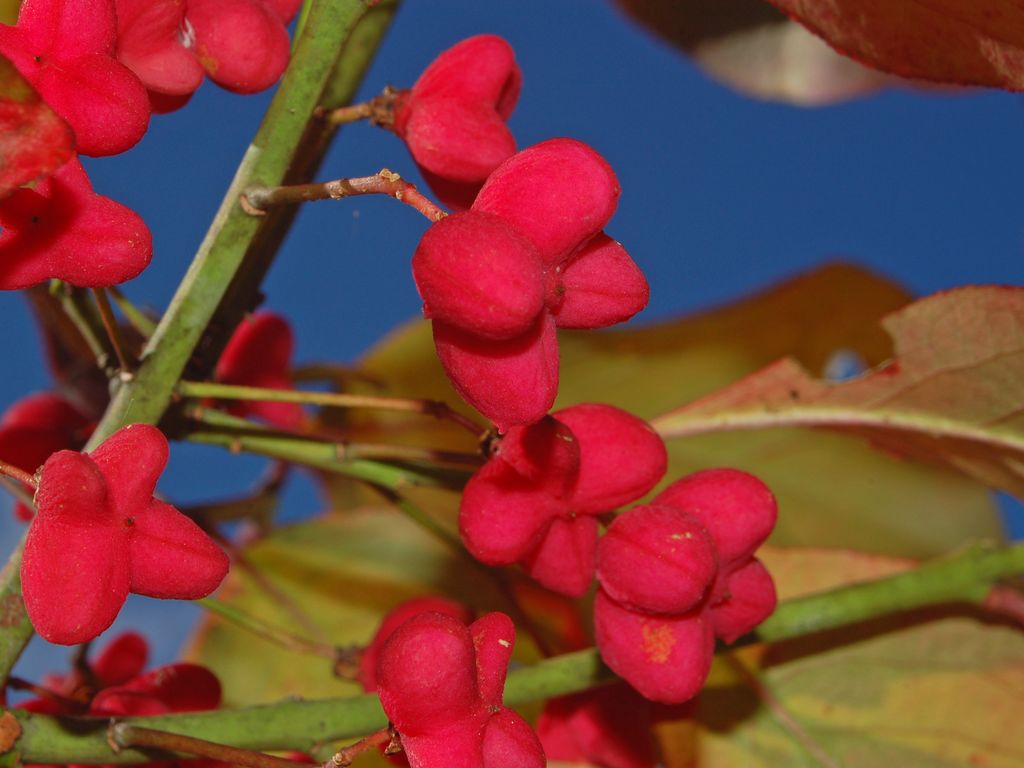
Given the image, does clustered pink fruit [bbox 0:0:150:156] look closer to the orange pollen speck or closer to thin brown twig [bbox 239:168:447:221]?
thin brown twig [bbox 239:168:447:221]

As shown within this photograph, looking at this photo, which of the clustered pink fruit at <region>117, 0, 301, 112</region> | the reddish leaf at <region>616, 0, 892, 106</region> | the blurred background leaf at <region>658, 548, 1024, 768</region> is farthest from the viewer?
the reddish leaf at <region>616, 0, 892, 106</region>

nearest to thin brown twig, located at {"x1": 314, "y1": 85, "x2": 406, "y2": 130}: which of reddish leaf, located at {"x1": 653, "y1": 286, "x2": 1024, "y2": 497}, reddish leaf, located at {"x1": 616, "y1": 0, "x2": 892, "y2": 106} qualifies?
reddish leaf, located at {"x1": 653, "y1": 286, "x2": 1024, "y2": 497}

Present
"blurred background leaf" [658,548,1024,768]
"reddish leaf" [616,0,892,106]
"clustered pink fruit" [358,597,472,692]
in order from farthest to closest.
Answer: "reddish leaf" [616,0,892,106] → "blurred background leaf" [658,548,1024,768] → "clustered pink fruit" [358,597,472,692]

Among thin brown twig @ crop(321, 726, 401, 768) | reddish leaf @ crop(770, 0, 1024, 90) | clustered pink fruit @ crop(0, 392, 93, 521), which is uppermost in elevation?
reddish leaf @ crop(770, 0, 1024, 90)

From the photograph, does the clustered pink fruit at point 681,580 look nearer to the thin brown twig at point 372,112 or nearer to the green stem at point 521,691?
the green stem at point 521,691

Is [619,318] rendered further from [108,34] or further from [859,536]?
[859,536]

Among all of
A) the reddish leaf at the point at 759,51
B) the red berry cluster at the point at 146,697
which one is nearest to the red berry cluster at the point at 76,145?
the red berry cluster at the point at 146,697

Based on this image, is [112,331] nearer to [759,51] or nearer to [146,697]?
[146,697]
